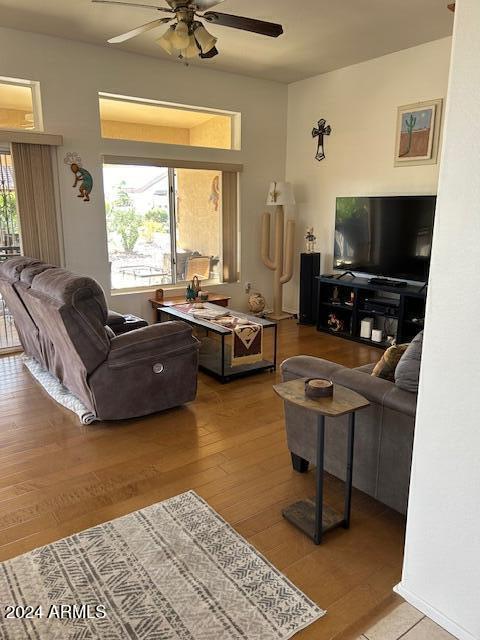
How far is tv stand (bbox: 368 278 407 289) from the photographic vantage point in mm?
5007

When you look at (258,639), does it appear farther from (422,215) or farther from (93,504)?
(422,215)

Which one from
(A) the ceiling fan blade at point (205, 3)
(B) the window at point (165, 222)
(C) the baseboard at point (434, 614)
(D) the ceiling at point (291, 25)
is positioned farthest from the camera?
(B) the window at point (165, 222)

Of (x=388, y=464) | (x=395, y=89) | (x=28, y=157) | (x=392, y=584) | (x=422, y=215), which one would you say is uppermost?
(x=395, y=89)

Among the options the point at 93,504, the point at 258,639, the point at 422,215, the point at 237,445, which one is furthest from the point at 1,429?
the point at 422,215

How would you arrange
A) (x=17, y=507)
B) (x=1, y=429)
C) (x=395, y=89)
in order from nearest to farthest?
(x=17, y=507) < (x=1, y=429) < (x=395, y=89)

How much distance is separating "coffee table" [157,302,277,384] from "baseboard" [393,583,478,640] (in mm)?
2401

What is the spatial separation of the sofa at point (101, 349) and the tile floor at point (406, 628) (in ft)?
6.72

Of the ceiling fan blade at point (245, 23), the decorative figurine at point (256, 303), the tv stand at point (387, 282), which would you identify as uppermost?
the ceiling fan blade at point (245, 23)

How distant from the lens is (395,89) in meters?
5.09

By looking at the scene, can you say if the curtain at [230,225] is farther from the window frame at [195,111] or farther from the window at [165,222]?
the window frame at [195,111]

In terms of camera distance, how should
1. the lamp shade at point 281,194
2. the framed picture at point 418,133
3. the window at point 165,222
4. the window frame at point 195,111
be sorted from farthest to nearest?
1. the lamp shade at point 281,194
2. the window at point 165,222
3. the window frame at point 195,111
4. the framed picture at point 418,133

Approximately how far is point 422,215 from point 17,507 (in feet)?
14.0

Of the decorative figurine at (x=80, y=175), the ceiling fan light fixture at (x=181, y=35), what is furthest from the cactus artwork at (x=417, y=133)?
the decorative figurine at (x=80, y=175)

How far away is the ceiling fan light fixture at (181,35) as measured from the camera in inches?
118
